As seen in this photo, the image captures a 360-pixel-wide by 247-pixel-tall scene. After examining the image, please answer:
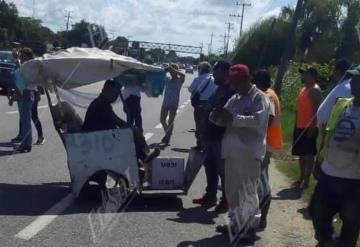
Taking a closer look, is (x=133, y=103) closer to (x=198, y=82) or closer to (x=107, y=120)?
(x=198, y=82)

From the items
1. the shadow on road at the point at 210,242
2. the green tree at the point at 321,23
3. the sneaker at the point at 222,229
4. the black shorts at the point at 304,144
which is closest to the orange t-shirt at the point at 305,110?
the black shorts at the point at 304,144

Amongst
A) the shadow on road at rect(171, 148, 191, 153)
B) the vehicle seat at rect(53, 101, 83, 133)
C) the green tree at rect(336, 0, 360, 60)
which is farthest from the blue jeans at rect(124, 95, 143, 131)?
the green tree at rect(336, 0, 360, 60)

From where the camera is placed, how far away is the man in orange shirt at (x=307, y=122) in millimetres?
9891

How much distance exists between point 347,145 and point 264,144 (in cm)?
175

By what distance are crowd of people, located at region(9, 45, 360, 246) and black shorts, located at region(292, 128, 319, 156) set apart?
0.05ft

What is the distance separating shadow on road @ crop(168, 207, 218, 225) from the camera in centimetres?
820

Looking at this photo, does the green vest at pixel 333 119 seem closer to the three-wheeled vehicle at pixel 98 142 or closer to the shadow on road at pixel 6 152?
the three-wheeled vehicle at pixel 98 142

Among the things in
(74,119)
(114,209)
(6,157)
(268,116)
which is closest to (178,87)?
(6,157)

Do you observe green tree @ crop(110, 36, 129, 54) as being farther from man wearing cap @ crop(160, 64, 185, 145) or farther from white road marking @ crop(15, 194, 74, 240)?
white road marking @ crop(15, 194, 74, 240)

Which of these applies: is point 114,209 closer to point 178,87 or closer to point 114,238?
point 114,238

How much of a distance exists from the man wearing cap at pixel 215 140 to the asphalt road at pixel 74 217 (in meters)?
0.23

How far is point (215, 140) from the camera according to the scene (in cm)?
881

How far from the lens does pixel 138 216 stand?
8234 mm

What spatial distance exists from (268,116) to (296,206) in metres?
2.73
